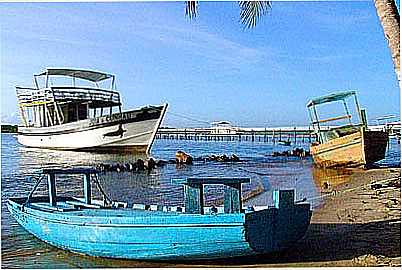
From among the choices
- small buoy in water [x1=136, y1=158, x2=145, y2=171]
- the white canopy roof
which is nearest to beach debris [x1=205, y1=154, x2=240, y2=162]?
small buoy in water [x1=136, y1=158, x2=145, y2=171]

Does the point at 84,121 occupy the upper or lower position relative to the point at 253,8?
lower

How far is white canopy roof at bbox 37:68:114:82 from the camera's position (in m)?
8.84

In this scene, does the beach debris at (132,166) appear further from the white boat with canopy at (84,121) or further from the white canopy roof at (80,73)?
the white canopy roof at (80,73)

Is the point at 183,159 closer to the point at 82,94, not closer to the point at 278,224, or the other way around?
the point at 82,94

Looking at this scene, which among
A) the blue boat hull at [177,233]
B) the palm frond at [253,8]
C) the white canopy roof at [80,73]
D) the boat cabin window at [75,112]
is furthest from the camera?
the boat cabin window at [75,112]

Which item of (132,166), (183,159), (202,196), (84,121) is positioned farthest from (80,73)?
(183,159)

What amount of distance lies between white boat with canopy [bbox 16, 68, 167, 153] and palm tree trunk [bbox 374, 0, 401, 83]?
8.44m

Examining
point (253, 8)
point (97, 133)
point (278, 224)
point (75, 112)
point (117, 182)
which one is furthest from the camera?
point (97, 133)

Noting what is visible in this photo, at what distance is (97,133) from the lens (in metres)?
14.9

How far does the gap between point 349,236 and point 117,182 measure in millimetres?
7031

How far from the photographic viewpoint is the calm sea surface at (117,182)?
5367mm

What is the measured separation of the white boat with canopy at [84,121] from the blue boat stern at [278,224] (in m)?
7.65

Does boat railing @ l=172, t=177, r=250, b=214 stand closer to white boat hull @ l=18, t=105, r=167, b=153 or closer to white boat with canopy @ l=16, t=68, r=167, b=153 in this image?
white boat with canopy @ l=16, t=68, r=167, b=153

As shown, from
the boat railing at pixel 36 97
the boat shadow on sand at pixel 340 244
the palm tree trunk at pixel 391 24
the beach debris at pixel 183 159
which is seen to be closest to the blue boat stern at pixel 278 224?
the boat shadow on sand at pixel 340 244
